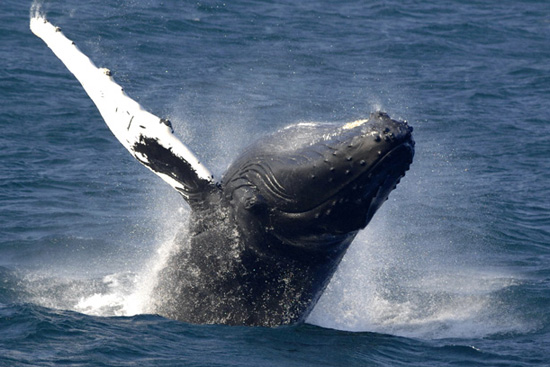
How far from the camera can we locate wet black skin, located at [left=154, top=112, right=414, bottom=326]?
10.1 metres

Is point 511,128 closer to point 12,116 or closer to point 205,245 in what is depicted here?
point 12,116

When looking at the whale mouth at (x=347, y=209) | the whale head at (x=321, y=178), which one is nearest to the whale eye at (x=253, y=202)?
the whale head at (x=321, y=178)

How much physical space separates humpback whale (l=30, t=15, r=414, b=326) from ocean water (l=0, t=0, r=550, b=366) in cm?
42

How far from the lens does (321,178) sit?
1024 cm

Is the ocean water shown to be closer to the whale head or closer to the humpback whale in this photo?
the humpback whale

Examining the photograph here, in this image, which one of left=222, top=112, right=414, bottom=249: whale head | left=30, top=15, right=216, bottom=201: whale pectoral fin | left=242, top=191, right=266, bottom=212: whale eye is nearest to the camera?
left=222, top=112, right=414, bottom=249: whale head

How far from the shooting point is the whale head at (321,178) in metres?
9.95

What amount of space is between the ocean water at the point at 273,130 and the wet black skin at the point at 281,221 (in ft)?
1.27

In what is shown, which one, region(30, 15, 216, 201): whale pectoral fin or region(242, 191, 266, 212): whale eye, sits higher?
region(30, 15, 216, 201): whale pectoral fin

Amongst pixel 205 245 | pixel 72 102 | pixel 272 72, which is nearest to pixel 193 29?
pixel 272 72

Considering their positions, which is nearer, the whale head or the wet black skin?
the whale head

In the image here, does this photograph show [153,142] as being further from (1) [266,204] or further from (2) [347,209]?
(2) [347,209]

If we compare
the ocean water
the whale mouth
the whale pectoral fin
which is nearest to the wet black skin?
the whale mouth

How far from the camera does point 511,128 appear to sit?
24.8 metres
